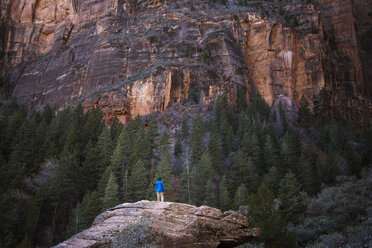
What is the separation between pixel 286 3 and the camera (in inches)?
4016

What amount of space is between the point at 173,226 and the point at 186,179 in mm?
22011

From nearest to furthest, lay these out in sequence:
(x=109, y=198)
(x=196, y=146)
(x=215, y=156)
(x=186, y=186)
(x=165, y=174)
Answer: (x=109, y=198) < (x=165, y=174) < (x=186, y=186) < (x=215, y=156) < (x=196, y=146)

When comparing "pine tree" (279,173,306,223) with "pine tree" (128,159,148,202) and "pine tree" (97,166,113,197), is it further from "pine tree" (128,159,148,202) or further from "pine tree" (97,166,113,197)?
"pine tree" (97,166,113,197)

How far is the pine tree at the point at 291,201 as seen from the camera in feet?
94.1

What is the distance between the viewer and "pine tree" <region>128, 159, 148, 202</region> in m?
34.6

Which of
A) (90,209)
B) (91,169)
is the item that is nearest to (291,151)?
(91,169)

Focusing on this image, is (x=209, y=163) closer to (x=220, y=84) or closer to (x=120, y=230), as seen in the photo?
(x=120, y=230)

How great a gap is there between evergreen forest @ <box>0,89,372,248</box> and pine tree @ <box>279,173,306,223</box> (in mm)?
100

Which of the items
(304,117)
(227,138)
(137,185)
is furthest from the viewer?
(304,117)

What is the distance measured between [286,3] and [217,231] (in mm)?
102239

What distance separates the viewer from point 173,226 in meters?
14.9

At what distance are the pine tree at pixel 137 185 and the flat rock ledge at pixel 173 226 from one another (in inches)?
714

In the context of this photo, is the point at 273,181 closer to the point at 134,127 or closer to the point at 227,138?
the point at 227,138

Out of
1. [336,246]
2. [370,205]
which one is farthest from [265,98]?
[336,246]
